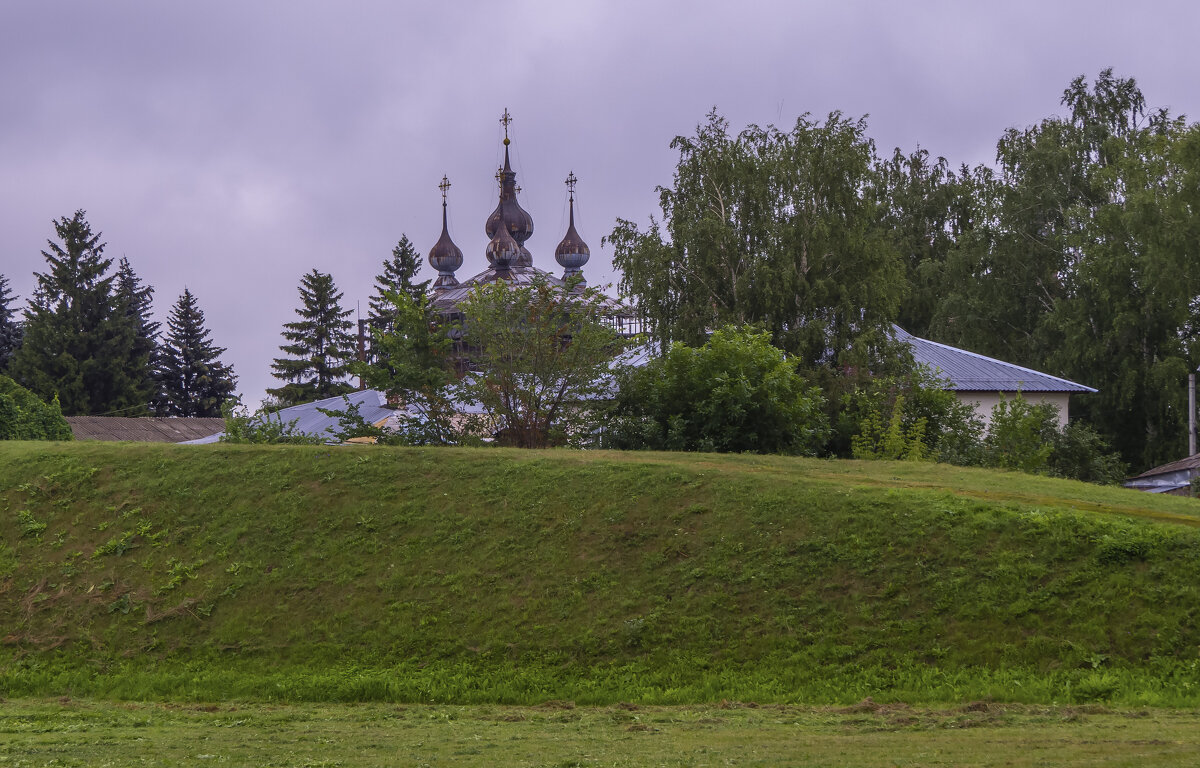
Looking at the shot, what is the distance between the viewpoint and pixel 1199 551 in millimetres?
15266

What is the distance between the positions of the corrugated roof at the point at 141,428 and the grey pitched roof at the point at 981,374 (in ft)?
107

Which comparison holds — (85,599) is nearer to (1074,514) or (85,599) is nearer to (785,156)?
(1074,514)

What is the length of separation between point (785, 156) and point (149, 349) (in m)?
43.7

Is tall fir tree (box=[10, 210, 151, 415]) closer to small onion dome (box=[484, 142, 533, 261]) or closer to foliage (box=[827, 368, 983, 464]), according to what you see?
small onion dome (box=[484, 142, 533, 261])

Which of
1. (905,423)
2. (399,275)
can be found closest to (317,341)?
(399,275)

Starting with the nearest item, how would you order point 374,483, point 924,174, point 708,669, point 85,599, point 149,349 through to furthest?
point 708,669 → point 85,599 → point 374,483 → point 924,174 → point 149,349

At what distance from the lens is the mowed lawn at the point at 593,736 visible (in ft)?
31.8

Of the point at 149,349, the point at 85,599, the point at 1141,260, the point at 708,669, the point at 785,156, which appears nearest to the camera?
the point at 708,669

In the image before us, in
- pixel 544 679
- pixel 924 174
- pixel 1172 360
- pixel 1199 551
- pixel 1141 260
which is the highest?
pixel 924 174

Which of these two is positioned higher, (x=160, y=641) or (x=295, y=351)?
(x=295, y=351)

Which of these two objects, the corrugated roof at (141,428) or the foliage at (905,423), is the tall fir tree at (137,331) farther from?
the foliage at (905,423)

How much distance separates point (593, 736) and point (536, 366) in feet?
55.2

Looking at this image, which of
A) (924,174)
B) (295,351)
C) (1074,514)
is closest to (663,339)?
(1074,514)

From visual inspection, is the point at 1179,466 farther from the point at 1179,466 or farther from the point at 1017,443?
the point at 1017,443
